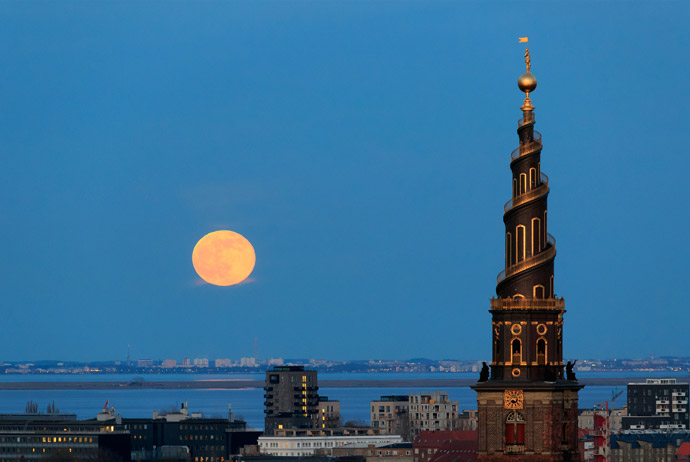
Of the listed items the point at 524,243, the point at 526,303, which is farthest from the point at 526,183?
the point at 526,303

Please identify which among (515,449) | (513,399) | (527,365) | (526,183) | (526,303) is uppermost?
(526,183)

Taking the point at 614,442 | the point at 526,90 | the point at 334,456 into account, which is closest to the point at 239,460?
the point at 334,456

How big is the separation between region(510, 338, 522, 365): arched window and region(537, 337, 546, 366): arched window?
1.33 ft

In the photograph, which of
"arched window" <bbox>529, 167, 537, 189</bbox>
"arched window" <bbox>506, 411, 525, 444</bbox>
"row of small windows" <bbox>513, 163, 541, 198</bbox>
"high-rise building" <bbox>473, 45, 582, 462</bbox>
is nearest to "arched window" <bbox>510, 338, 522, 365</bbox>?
"high-rise building" <bbox>473, 45, 582, 462</bbox>

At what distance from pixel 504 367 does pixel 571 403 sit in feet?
5.61

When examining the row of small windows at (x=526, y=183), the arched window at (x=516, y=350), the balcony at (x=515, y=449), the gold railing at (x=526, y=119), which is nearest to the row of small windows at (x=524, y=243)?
the row of small windows at (x=526, y=183)

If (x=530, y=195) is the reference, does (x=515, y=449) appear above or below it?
below

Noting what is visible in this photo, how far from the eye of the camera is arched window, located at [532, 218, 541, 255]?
45.7 m

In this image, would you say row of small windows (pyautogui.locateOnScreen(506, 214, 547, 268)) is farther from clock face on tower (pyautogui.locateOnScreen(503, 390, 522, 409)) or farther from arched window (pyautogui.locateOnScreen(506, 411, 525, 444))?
arched window (pyautogui.locateOnScreen(506, 411, 525, 444))

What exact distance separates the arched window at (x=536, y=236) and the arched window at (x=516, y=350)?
205 cm

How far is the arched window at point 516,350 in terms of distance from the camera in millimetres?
45531

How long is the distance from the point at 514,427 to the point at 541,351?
6.00ft

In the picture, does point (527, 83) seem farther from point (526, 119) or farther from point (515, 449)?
point (515, 449)

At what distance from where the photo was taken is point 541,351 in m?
45.5
